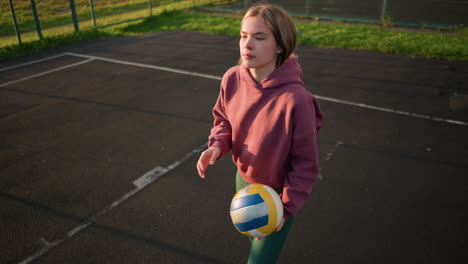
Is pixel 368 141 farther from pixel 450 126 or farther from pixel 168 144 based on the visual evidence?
pixel 168 144

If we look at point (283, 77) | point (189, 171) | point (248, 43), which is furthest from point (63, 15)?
point (283, 77)

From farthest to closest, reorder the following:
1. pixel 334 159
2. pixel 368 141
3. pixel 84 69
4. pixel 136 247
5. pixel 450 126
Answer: pixel 84 69
pixel 450 126
pixel 368 141
pixel 334 159
pixel 136 247

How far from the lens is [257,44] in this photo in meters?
2.31

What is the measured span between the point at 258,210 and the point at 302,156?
1.54ft

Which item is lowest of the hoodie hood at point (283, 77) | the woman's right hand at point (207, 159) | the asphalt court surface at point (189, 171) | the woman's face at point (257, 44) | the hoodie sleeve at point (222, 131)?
the asphalt court surface at point (189, 171)

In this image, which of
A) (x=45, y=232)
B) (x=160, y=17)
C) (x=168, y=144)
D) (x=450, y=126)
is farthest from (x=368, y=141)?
(x=160, y=17)

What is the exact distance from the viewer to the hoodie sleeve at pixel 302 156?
2.31 metres

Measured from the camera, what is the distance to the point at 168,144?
635 centimetres

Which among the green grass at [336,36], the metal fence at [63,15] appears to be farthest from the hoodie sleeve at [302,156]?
the metal fence at [63,15]

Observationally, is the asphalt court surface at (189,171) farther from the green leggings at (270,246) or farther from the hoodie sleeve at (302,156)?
the hoodie sleeve at (302,156)

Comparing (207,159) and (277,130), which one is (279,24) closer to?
(277,130)

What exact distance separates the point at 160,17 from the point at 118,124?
37.5ft

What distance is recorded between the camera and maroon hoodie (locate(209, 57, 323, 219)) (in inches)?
91.7

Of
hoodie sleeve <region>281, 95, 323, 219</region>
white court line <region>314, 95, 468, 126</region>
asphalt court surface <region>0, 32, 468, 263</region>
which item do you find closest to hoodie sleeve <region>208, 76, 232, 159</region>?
hoodie sleeve <region>281, 95, 323, 219</region>
